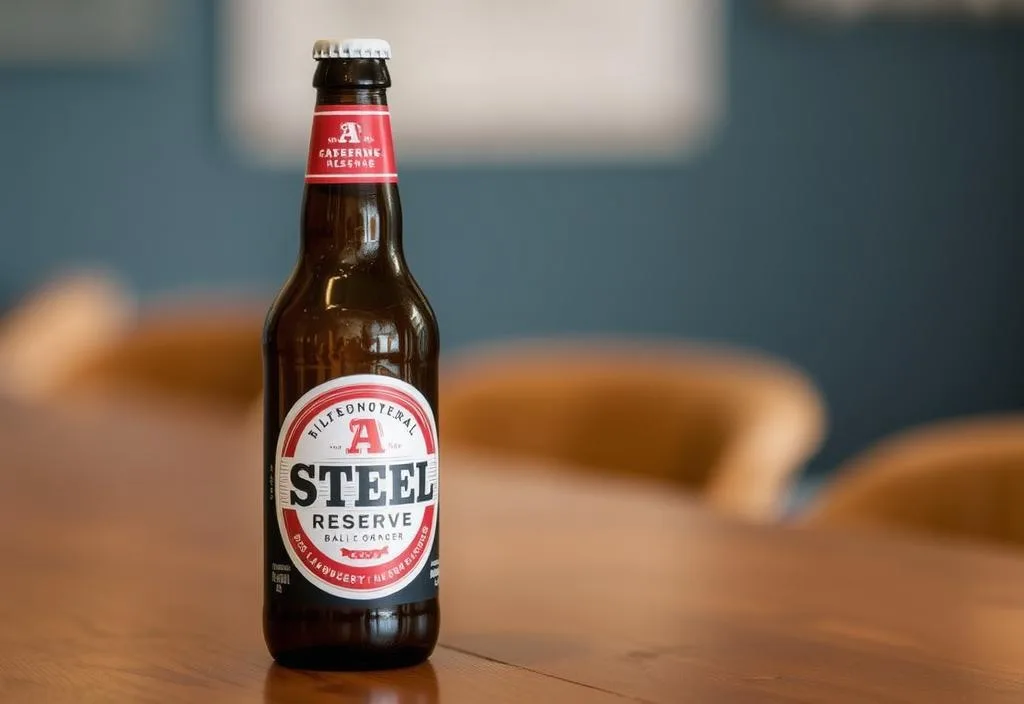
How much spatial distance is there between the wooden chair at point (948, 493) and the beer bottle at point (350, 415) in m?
0.60

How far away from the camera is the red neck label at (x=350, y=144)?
26.8 inches

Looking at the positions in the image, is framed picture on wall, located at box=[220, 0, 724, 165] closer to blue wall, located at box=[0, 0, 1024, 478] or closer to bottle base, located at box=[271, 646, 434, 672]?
blue wall, located at box=[0, 0, 1024, 478]

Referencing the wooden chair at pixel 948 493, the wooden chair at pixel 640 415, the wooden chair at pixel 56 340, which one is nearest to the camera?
the wooden chair at pixel 948 493

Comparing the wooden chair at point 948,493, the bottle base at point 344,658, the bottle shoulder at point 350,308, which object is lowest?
A: the wooden chair at point 948,493

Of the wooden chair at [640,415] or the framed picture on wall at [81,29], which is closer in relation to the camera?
the wooden chair at [640,415]

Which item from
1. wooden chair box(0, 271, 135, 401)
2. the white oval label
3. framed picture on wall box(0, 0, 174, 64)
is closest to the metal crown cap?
the white oval label

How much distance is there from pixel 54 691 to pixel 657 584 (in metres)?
0.34

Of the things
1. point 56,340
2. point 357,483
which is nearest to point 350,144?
point 357,483

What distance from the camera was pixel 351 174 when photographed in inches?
27.0

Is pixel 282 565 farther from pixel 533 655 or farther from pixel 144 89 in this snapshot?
pixel 144 89

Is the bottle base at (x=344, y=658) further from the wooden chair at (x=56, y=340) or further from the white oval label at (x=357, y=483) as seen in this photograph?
the wooden chair at (x=56, y=340)

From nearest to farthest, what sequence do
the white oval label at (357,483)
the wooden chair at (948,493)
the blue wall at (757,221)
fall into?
the white oval label at (357,483) < the wooden chair at (948,493) < the blue wall at (757,221)

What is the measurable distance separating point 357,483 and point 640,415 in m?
1.11

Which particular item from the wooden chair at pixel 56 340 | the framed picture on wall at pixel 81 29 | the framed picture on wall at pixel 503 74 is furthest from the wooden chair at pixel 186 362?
the framed picture on wall at pixel 503 74
